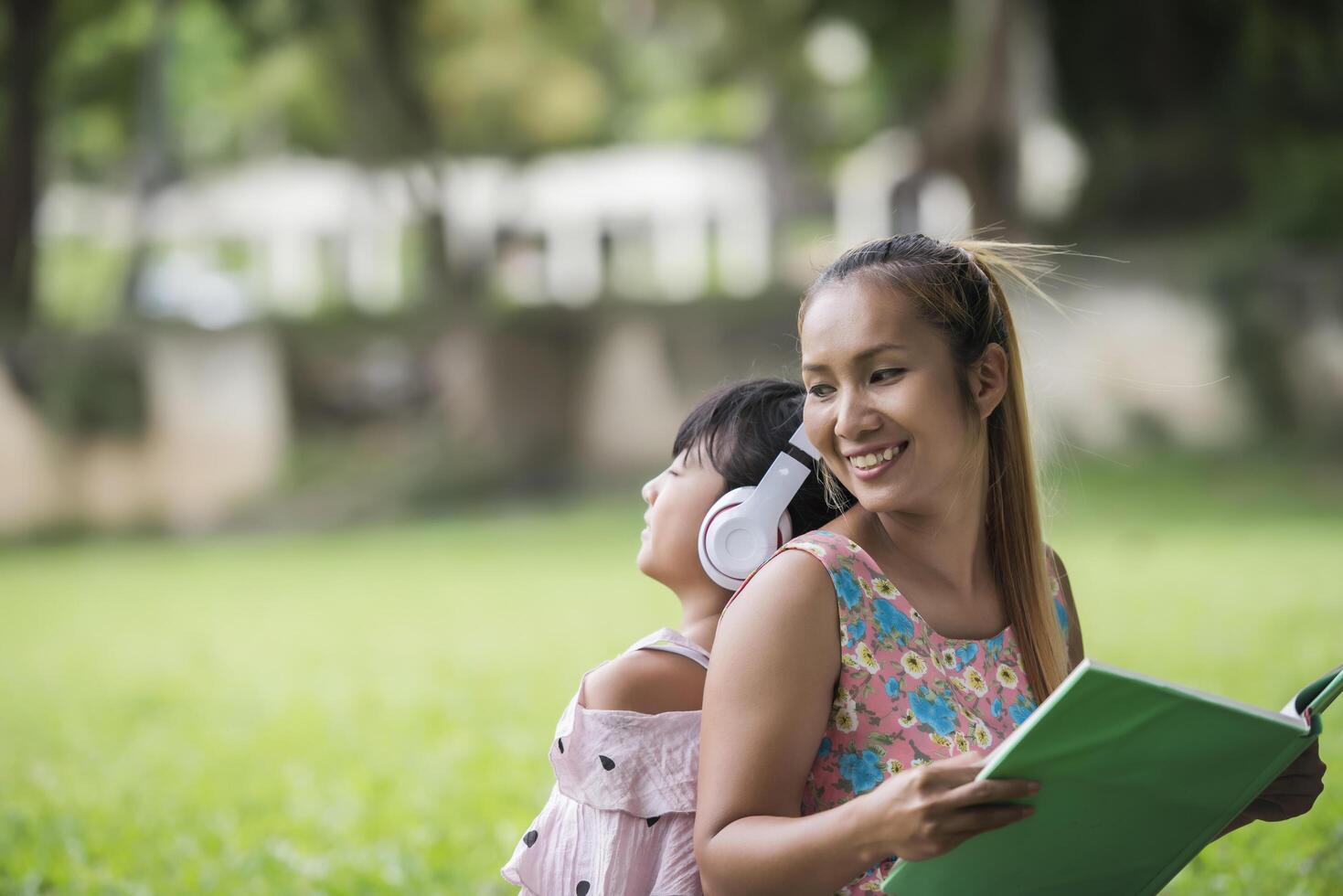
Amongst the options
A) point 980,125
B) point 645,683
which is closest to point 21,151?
point 980,125

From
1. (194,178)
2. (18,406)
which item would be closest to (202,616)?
(18,406)

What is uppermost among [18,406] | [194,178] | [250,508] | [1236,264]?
A: [194,178]

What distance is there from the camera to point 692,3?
830 inches

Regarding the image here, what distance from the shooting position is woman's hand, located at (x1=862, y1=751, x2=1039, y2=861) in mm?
1630

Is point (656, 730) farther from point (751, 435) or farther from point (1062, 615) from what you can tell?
point (1062, 615)

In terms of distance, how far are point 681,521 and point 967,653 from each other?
54 cm

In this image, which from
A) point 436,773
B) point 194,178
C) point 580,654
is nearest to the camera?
point 436,773

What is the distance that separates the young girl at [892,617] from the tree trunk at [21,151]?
18.9m

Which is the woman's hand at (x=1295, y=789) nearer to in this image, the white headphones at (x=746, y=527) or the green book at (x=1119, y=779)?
the green book at (x=1119, y=779)

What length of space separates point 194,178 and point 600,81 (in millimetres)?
10564

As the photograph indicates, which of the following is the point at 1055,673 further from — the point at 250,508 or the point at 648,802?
the point at 250,508

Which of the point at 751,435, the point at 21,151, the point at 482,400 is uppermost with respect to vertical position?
the point at 21,151

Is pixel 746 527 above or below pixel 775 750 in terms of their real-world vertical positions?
above

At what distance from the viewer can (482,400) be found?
18.9 meters
